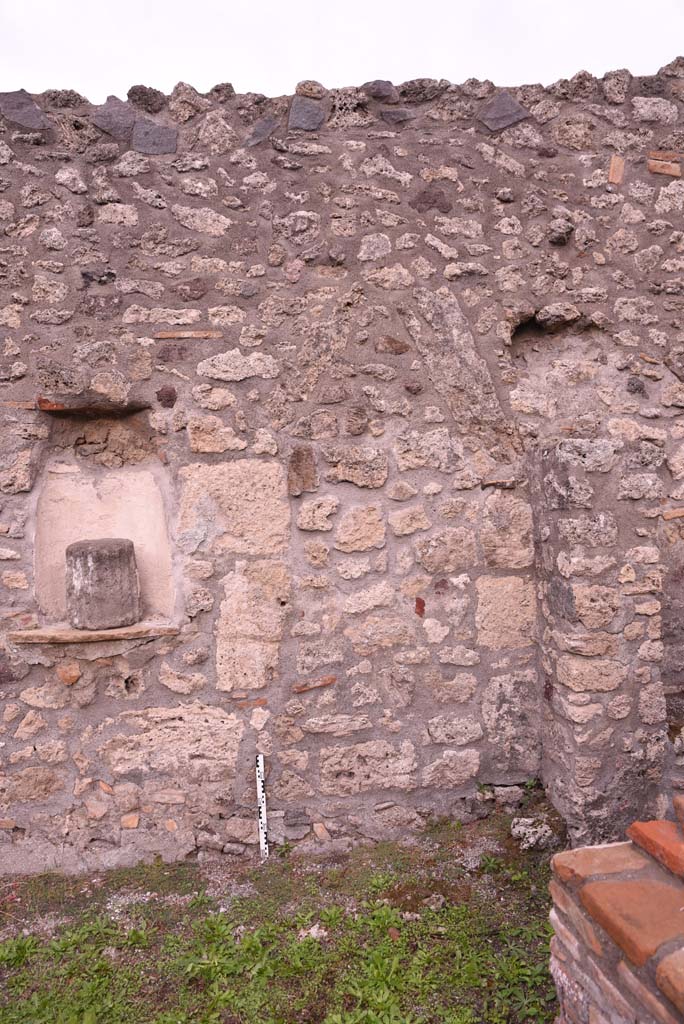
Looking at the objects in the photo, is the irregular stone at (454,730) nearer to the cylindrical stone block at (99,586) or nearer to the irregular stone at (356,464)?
the irregular stone at (356,464)

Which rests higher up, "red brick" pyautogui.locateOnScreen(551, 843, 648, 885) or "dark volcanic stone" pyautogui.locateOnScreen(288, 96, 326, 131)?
"dark volcanic stone" pyautogui.locateOnScreen(288, 96, 326, 131)

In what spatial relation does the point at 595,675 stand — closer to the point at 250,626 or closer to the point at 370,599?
the point at 370,599

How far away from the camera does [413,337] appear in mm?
3244

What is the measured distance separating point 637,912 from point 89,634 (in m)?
2.34

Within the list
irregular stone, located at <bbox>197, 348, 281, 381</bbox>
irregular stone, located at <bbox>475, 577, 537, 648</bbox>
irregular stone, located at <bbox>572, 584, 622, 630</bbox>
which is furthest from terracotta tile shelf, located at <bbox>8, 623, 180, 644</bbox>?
irregular stone, located at <bbox>572, 584, 622, 630</bbox>

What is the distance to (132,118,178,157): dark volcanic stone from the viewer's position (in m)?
3.16

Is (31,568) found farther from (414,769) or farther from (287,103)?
(287,103)

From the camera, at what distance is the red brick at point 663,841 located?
5.69 feet

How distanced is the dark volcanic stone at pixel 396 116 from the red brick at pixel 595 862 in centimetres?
328

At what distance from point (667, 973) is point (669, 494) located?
8.41 ft

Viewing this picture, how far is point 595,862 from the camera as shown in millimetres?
1836

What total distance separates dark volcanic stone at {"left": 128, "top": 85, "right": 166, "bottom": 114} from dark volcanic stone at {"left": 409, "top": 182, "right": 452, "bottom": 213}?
1.29 meters

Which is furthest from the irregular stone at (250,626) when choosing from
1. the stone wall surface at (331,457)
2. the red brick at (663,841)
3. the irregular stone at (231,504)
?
the red brick at (663,841)

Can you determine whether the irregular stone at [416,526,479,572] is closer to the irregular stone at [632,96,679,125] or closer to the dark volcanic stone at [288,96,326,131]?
the dark volcanic stone at [288,96,326,131]
